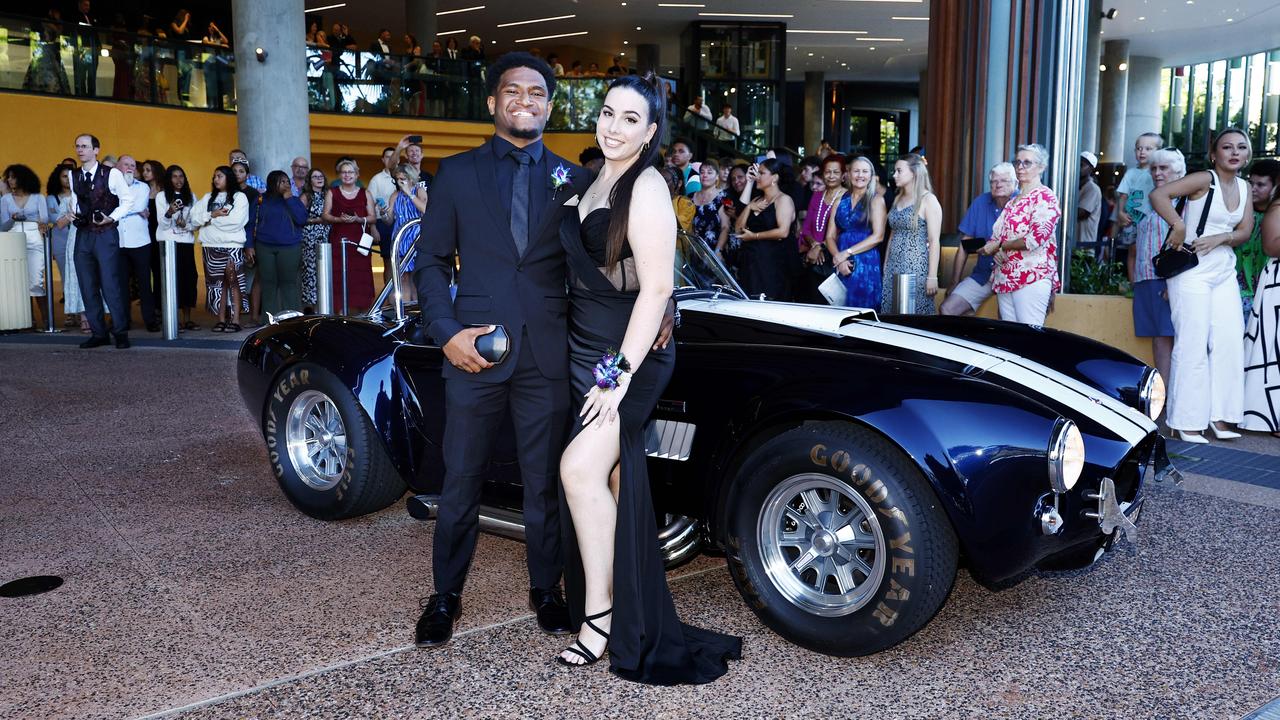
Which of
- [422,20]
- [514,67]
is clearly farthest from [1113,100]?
[514,67]

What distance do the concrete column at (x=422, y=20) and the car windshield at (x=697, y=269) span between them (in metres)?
23.1

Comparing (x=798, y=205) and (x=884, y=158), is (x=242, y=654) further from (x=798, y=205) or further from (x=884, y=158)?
(x=884, y=158)

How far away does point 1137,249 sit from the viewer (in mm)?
6949

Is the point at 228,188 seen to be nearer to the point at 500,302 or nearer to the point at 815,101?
the point at 500,302

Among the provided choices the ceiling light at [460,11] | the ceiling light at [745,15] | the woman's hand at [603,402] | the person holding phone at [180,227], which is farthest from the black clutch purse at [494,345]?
the ceiling light at [460,11]

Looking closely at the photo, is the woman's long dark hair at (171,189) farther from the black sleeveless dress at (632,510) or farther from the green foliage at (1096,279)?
the black sleeveless dress at (632,510)

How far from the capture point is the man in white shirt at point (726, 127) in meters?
24.4

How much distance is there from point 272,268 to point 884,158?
1501 inches

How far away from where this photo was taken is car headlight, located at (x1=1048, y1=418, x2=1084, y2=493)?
3098mm

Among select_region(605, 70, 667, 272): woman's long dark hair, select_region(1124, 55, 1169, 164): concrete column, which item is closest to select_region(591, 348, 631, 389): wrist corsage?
select_region(605, 70, 667, 272): woman's long dark hair

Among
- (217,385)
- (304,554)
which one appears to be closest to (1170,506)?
(304,554)

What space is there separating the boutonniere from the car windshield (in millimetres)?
1062

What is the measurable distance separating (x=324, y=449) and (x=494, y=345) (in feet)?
6.07

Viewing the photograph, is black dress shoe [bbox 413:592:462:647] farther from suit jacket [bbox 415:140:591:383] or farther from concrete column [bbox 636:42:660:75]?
concrete column [bbox 636:42:660:75]
